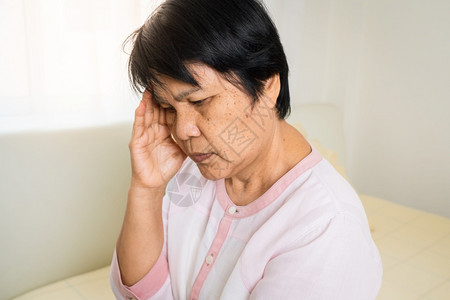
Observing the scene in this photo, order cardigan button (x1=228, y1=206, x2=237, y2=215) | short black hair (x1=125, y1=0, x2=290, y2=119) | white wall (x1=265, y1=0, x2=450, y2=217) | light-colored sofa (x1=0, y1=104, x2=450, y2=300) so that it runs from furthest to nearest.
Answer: white wall (x1=265, y1=0, x2=450, y2=217) → light-colored sofa (x1=0, y1=104, x2=450, y2=300) → cardigan button (x1=228, y1=206, x2=237, y2=215) → short black hair (x1=125, y1=0, x2=290, y2=119)

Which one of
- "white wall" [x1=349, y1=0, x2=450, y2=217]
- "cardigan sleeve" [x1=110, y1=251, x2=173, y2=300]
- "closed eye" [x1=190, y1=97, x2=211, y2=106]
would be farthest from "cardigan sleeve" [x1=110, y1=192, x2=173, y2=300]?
"white wall" [x1=349, y1=0, x2=450, y2=217]

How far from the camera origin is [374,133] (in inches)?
115

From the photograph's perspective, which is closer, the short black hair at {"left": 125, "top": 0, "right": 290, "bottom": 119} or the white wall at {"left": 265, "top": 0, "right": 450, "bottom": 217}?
the short black hair at {"left": 125, "top": 0, "right": 290, "bottom": 119}

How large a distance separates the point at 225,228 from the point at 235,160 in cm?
19

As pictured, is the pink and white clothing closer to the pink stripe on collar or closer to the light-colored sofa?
the pink stripe on collar

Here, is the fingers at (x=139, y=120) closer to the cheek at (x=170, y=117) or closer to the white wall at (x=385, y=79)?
the cheek at (x=170, y=117)

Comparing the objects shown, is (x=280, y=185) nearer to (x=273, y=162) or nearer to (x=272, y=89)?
(x=273, y=162)

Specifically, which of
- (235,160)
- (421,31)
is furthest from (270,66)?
(421,31)

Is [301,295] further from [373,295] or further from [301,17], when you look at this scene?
[301,17]

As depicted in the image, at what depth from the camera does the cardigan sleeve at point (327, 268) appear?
33.6 inches

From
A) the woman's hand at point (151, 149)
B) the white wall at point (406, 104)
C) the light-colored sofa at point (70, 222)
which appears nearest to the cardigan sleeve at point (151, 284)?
the woman's hand at point (151, 149)

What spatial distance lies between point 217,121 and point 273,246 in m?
0.29

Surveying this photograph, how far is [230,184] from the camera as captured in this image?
1167 mm

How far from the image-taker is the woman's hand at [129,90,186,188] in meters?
1.13
